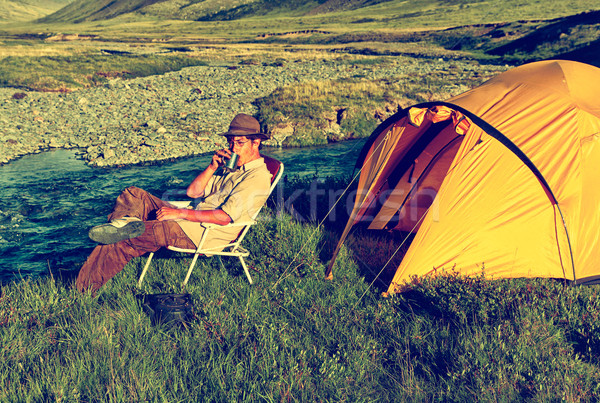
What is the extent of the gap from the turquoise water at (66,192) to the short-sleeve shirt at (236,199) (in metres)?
1.73

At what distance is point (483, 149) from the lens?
4.80 metres

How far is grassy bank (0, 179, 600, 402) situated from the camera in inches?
123

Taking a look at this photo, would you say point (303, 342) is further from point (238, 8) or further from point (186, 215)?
→ point (238, 8)

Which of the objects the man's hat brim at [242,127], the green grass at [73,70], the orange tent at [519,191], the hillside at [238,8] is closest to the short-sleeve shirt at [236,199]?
the man's hat brim at [242,127]

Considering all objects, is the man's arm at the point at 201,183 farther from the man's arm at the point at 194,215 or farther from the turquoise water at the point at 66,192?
the turquoise water at the point at 66,192

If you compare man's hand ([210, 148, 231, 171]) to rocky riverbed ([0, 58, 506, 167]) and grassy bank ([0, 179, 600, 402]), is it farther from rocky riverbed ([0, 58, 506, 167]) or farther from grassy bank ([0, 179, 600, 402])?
rocky riverbed ([0, 58, 506, 167])

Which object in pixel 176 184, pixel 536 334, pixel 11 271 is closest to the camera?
pixel 536 334

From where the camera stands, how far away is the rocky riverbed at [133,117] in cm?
1320

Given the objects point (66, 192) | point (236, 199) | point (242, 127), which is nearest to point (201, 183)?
point (236, 199)

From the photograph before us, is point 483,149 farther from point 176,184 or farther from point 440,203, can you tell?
point 176,184

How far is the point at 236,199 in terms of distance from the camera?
4723 mm

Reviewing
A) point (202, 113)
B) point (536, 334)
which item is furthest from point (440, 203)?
point (202, 113)

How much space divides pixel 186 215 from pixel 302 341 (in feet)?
5.57

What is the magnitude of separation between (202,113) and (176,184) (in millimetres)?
7410
